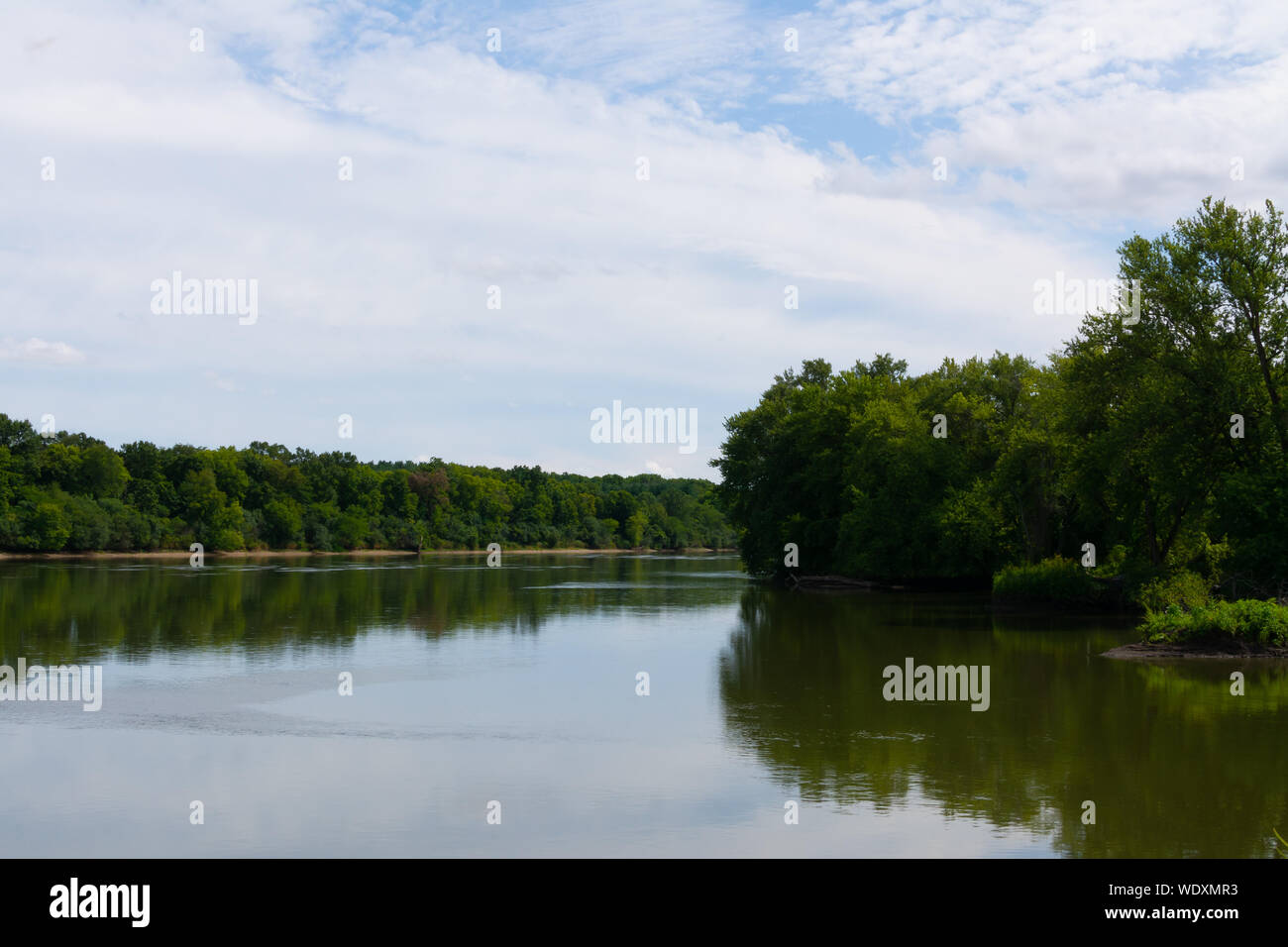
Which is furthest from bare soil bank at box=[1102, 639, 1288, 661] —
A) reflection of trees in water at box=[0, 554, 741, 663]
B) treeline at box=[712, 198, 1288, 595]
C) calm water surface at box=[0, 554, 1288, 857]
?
reflection of trees in water at box=[0, 554, 741, 663]

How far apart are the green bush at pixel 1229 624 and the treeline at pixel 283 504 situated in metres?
62.4

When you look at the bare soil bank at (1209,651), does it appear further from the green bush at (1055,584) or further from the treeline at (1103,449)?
the green bush at (1055,584)

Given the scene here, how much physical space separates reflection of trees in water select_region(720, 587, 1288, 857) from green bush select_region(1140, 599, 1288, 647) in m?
1.18

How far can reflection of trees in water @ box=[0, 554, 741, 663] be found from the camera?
33.8 meters

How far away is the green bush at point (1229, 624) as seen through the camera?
93.4 ft

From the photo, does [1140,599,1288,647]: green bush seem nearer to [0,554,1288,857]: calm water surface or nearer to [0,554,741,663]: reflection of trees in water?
[0,554,1288,857]: calm water surface

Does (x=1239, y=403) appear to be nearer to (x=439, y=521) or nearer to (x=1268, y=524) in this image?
(x=1268, y=524)

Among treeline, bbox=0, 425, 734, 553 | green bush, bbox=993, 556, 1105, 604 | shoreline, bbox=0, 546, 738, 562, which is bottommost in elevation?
shoreline, bbox=0, 546, 738, 562

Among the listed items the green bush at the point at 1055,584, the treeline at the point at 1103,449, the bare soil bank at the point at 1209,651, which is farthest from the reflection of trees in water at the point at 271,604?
the bare soil bank at the point at 1209,651

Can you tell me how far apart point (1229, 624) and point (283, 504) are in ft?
400

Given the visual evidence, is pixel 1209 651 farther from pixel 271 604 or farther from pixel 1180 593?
pixel 271 604

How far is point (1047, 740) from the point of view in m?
18.6
